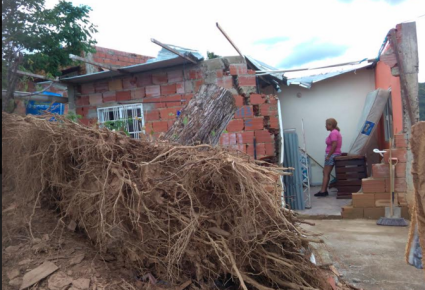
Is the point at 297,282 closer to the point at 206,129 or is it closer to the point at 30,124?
the point at 206,129

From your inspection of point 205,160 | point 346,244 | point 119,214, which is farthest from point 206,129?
point 346,244

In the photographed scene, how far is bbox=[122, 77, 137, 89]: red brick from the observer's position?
682 cm

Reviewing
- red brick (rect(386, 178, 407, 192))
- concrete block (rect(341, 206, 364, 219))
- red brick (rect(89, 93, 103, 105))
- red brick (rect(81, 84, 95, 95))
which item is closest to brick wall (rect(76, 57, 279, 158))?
red brick (rect(89, 93, 103, 105))

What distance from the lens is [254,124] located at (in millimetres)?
6125

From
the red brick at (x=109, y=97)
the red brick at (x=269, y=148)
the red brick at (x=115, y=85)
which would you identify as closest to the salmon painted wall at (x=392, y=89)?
the red brick at (x=269, y=148)

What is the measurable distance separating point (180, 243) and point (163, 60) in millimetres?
4150

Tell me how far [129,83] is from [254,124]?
2.77 meters

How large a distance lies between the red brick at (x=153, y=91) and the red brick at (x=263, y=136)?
85.2 inches

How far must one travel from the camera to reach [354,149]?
7.58 meters

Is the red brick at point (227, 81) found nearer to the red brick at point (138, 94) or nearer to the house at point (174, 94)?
the house at point (174, 94)

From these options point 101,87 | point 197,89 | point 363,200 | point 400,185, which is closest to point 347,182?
point 363,200

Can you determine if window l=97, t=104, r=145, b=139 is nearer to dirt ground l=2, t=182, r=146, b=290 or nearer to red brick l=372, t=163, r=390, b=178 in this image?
dirt ground l=2, t=182, r=146, b=290

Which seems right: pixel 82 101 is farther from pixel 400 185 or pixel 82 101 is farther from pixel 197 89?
pixel 400 185

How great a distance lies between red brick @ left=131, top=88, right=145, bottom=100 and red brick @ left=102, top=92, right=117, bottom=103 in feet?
1.47
